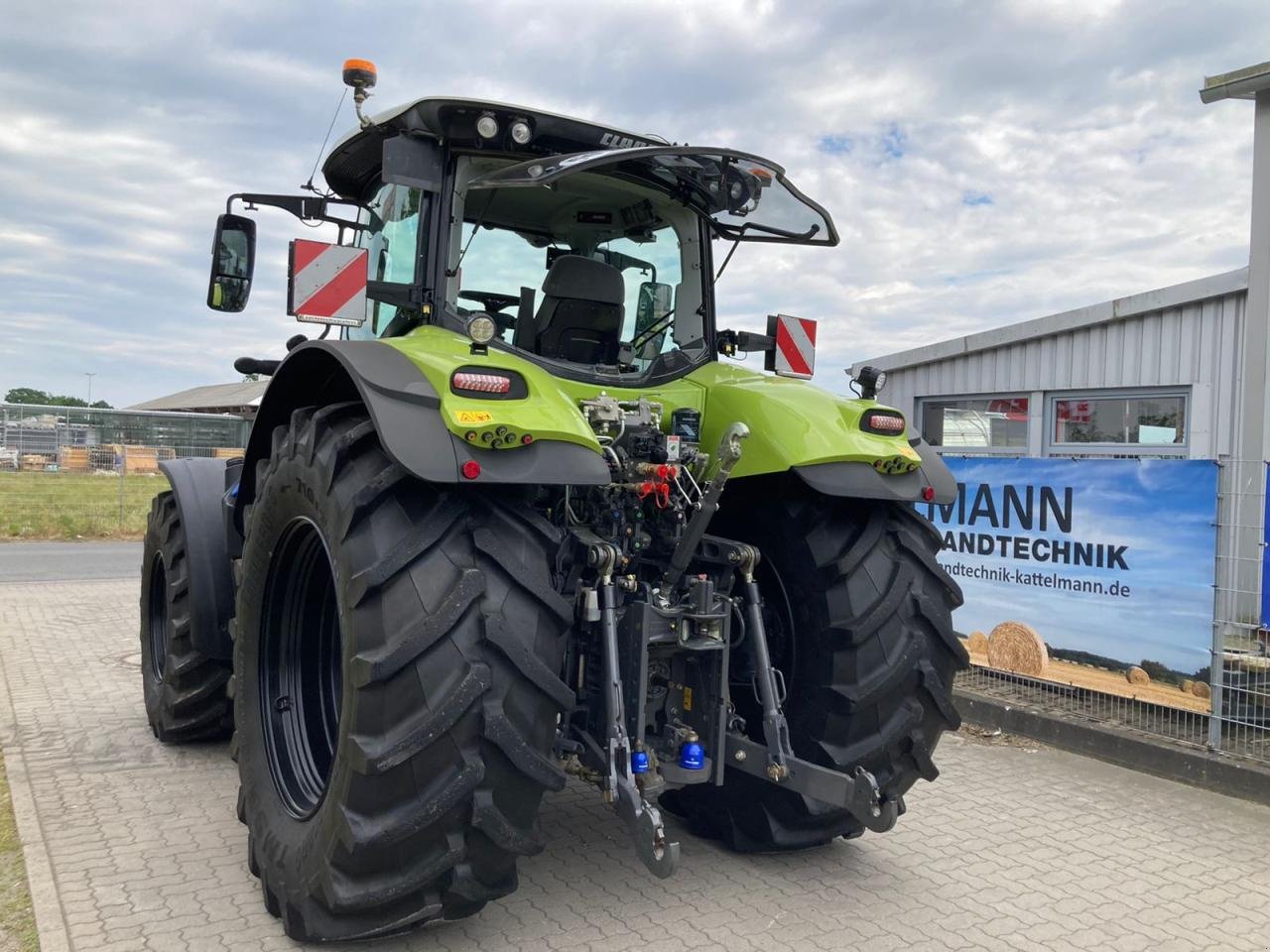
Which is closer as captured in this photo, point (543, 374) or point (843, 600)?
point (543, 374)

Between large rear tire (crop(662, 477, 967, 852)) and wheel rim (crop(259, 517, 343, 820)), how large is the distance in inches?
61.9

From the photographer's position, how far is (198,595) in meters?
4.88

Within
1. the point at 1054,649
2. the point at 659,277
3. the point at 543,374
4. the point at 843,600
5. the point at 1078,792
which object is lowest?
the point at 1078,792

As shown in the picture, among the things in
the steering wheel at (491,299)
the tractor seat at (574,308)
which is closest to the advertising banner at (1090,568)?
the tractor seat at (574,308)

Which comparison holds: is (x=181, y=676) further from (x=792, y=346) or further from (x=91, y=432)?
(x=91, y=432)

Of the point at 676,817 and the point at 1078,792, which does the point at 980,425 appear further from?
the point at 676,817

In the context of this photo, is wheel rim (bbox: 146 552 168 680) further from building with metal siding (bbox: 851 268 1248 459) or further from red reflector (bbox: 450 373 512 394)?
building with metal siding (bbox: 851 268 1248 459)

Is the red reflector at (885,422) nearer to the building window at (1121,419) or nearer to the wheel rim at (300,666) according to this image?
the wheel rim at (300,666)

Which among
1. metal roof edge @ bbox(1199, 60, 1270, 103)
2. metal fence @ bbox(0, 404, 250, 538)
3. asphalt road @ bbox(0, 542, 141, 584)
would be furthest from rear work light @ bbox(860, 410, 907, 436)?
metal fence @ bbox(0, 404, 250, 538)

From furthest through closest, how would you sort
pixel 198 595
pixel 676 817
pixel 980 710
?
pixel 980 710 → pixel 198 595 → pixel 676 817

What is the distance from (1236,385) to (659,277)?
6.16 metres

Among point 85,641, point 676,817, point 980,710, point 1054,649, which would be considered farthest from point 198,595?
point 1054,649

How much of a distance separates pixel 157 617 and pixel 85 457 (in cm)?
1245

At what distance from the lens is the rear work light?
3.85 meters
